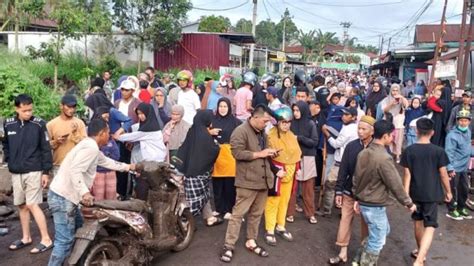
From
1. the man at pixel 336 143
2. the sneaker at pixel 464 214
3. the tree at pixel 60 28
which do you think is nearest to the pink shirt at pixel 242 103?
the man at pixel 336 143

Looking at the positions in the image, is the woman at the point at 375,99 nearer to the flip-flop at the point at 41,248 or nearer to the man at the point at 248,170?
the man at the point at 248,170

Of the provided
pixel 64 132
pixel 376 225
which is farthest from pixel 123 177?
pixel 376 225

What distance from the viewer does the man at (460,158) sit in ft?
20.9

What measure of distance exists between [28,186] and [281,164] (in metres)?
2.83

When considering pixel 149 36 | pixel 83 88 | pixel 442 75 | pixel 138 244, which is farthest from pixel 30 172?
pixel 442 75

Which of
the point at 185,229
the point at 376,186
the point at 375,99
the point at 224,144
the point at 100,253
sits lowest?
the point at 185,229

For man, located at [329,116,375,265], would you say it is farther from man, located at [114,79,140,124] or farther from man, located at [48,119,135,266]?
man, located at [114,79,140,124]

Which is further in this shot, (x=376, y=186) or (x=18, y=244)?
(x=18, y=244)

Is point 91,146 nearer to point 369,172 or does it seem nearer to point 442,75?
point 369,172

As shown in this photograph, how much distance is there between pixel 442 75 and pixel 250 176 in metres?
16.1

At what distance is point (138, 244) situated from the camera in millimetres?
4246

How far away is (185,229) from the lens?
5.20 m

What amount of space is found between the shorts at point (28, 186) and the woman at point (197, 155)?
161 centimetres

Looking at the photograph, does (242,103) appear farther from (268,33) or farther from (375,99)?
(268,33)
